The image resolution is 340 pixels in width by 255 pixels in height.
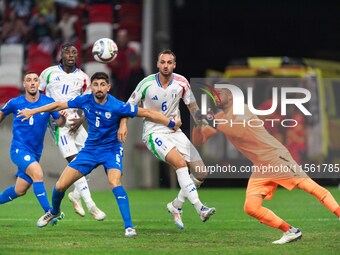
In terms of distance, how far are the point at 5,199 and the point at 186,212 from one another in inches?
146

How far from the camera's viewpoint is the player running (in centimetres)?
1189

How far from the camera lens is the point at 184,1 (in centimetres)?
2938

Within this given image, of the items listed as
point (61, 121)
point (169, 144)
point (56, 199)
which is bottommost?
point (56, 199)

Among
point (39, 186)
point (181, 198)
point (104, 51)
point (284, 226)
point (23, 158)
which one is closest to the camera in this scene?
point (284, 226)

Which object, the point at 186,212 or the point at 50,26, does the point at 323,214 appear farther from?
the point at 50,26

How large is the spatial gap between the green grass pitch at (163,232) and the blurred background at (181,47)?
396cm

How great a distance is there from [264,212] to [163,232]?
1830 millimetres

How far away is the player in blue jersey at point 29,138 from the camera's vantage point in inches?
535

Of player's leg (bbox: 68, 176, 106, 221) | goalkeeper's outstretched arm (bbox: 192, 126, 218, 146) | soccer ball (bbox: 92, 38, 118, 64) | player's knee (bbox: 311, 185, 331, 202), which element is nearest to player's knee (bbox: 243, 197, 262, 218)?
player's knee (bbox: 311, 185, 331, 202)

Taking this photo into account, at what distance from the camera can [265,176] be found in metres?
12.0

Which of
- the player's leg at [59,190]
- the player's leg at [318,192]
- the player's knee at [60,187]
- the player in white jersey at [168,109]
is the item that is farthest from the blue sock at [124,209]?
the player's leg at [318,192]

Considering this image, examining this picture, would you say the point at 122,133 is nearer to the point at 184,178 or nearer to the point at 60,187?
the point at 60,187

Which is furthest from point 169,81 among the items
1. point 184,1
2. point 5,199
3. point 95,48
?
point 184,1

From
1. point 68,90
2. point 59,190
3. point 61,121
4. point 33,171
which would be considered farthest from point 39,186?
point 68,90
